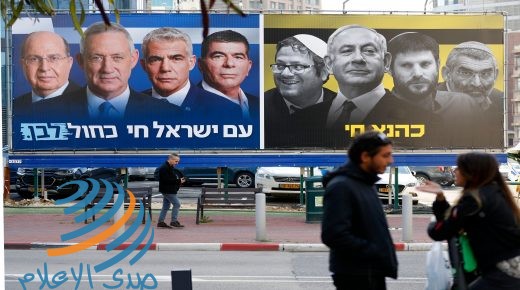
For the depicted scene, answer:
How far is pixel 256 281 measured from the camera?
12.2m

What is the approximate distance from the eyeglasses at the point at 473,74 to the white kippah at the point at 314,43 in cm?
330

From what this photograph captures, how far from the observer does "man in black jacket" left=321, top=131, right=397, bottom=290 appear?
539 cm

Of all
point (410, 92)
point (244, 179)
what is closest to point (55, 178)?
point (244, 179)

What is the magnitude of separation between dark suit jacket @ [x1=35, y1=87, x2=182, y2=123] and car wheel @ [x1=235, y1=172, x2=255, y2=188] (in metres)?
9.97

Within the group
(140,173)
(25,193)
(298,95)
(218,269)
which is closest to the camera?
Answer: (218,269)

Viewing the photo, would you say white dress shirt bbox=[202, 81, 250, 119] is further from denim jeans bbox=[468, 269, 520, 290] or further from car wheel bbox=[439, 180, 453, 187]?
car wheel bbox=[439, 180, 453, 187]

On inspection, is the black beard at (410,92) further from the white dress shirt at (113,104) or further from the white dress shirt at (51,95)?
the white dress shirt at (51,95)

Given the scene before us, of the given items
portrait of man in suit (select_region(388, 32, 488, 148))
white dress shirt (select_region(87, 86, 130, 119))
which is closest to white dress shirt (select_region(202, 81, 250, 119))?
white dress shirt (select_region(87, 86, 130, 119))

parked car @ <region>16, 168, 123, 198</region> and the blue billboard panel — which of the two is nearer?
the blue billboard panel

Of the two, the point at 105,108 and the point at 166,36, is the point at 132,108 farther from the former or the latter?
the point at 166,36

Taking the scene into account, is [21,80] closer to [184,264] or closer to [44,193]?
[44,193]

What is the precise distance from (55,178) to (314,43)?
11.6m

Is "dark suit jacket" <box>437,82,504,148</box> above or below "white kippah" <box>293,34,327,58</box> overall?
below

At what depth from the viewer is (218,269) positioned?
13.5m
